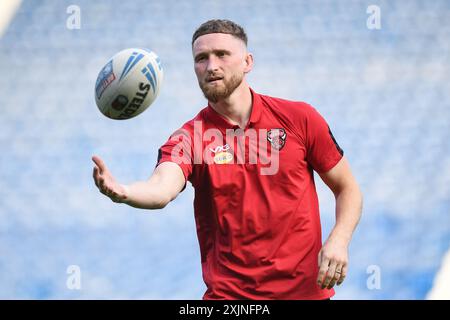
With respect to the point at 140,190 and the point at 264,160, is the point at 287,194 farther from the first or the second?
the point at 140,190

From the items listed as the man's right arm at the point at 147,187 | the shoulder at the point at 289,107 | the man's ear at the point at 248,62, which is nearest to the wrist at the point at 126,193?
the man's right arm at the point at 147,187

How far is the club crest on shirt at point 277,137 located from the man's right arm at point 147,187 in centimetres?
52

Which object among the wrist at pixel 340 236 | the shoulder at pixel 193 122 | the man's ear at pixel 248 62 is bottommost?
the wrist at pixel 340 236

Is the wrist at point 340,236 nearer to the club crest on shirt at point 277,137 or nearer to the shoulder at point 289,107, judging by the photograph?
the club crest on shirt at point 277,137

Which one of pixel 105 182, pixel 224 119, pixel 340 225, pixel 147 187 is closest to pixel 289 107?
pixel 224 119

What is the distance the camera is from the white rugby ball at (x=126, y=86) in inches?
146

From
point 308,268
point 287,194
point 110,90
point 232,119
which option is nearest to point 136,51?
point 110,90

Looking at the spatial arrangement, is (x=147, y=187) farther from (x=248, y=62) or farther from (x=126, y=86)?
(x=248, y=62)

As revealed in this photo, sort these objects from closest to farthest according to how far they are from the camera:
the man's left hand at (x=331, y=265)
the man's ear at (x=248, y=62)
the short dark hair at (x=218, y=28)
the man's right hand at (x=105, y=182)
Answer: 1. the man's right hand at (x=105, y=182)
2. the man's left hand at (x=331, y=265)
3. the short dark hair at (x=218, y=28)
4. the man's ear at (x=248, y=62)

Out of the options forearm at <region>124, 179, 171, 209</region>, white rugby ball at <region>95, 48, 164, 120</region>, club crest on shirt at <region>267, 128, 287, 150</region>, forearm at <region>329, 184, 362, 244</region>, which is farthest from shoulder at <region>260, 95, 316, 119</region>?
forearm at <region>124, 179, 171, 209</region>

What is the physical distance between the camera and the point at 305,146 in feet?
12.5

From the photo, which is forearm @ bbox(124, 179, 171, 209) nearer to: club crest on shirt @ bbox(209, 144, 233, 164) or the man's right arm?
the man's right arm

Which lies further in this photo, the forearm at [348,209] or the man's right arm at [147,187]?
the forearm at [348,209]

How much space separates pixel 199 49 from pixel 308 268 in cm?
129
